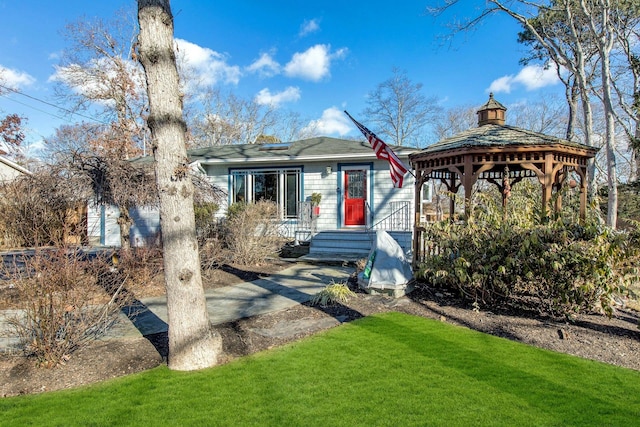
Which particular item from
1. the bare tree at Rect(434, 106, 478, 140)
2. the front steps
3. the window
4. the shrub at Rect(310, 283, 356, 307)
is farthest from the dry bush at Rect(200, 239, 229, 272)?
the bare tree at Rect(434, 106, 478, 140)

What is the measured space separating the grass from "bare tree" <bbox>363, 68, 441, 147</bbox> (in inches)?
1186

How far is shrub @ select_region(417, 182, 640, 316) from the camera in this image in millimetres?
4648

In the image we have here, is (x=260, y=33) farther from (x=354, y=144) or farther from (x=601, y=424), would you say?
(x=601, y=424)

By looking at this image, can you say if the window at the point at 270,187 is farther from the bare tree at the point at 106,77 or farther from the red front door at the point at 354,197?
the bare tree at the point at 106,77

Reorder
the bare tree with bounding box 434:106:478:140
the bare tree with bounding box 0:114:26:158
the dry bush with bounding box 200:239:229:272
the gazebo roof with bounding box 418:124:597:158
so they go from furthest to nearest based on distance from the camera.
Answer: the bare tree with bounding box 434:106:478:140 < the bare tree with bounding box 0:114:26:158 < the dry bush with bounding box 200:239:229:272 < the gazebo roof with bounding box 418:124:597:158

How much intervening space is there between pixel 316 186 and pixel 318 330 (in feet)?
26.9

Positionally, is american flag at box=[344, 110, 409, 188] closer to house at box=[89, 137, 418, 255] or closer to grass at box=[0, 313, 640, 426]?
grass at box=[0, 313, 640, 426]

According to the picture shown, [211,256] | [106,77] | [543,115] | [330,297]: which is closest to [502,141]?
[330,297]

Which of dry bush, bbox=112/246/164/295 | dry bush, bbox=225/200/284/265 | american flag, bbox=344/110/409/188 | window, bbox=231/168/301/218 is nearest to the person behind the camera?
dry bush, bbox=112/246/164/295

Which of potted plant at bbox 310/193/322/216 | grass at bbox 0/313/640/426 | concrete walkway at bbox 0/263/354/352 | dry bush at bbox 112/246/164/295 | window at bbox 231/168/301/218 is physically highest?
window at bbox 231/168/301/218

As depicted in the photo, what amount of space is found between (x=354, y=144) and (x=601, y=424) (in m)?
11.4

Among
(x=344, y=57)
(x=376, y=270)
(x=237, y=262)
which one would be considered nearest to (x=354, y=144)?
(x=237, y=262)

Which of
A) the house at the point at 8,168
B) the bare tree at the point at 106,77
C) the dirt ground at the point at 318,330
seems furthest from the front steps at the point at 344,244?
the bare tree at the point at 106,77

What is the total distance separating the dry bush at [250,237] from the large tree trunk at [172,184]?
568 cm
